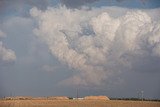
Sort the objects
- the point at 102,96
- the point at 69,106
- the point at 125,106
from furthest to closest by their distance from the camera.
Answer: the point at 102,96, the point at 125,106, the point at 69,106

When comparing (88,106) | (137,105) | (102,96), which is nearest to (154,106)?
(137,105)

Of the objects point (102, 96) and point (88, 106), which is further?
point (102, 96)

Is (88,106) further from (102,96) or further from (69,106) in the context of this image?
(102,96)

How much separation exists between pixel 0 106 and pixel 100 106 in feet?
91.3

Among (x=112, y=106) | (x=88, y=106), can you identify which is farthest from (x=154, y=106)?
(x=88, y=106)

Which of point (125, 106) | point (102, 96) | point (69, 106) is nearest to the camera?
point (69, 106)

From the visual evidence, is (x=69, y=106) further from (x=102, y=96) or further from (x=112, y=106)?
(x=102, y=96)

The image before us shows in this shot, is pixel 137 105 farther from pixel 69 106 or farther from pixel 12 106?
pixel 12 106

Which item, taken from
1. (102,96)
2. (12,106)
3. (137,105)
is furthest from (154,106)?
(102,96)

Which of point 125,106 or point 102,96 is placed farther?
point 102,96

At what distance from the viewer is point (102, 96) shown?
607ft

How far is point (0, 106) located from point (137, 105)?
40000 mm

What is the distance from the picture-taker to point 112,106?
10344cm

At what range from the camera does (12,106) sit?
99.8m
